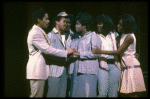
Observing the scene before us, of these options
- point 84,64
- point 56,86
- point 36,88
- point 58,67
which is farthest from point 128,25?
point 36,88

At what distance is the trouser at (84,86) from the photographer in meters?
3.04

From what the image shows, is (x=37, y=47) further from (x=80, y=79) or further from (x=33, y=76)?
(x=80, y=79)

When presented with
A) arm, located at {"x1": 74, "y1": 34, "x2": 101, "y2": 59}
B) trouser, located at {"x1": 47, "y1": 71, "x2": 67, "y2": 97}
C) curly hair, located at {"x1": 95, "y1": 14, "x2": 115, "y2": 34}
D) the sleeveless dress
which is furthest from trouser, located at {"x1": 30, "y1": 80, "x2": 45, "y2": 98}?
→ curly hair, located at {"x1": 95, "y1": 14, "x2": 115, "y2": 34}

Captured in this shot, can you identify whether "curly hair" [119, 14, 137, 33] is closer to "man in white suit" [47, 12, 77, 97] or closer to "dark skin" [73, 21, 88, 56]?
"dark skin" [73, 21, 88, 56]

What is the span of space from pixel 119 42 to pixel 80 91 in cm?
161

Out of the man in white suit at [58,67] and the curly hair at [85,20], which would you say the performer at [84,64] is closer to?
the curly hair at [85,20]

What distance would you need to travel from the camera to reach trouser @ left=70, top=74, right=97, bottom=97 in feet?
9.96

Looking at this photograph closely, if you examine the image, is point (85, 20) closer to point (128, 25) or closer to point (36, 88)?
point (128, 25)

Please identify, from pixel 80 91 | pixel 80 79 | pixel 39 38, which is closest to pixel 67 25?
pixel 39 38

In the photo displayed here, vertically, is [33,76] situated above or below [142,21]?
below

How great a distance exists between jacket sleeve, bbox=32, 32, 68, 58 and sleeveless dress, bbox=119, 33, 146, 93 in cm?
137

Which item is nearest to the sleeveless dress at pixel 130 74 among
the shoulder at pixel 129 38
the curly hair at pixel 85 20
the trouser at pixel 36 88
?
the shoulder at pixel 129 38

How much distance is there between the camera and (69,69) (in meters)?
3.27

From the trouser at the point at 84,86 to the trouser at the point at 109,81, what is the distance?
1.20 feet
